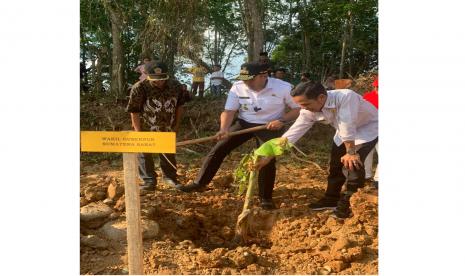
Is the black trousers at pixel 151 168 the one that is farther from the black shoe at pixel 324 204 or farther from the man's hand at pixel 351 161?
the man's hand at pixel 351 161

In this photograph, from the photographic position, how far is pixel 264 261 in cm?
370

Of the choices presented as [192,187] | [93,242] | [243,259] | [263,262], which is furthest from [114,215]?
[263,262]

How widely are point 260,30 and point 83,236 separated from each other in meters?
2.45

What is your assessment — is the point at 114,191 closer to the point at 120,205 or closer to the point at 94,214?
the point at 120,205

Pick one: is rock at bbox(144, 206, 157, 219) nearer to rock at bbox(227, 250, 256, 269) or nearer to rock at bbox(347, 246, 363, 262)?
rock at bbox(227, 250, 256, 269)

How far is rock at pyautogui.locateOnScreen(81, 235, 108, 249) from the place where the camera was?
13.1 feet

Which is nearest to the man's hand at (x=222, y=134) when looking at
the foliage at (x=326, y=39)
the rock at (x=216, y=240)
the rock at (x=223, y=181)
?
the rock at (x=223, y=181)

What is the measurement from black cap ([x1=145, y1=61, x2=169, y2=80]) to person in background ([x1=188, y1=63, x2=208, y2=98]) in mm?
264

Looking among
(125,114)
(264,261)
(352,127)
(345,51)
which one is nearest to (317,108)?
(352,127)

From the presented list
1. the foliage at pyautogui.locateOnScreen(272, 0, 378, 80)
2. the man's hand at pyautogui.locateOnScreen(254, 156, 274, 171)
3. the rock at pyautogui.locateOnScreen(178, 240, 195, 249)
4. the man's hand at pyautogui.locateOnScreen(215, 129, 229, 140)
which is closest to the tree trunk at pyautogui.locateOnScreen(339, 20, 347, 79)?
the foliage at pyautogui.locateOnScreen(272, 0, 378, 80)

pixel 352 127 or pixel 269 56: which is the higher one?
pixel 269 56

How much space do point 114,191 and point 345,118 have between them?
241 cm

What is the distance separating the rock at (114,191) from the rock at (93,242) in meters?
0.71

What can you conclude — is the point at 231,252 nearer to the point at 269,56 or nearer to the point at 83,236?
the point at 83,236
